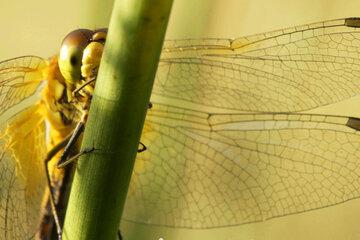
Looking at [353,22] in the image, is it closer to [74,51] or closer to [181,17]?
[181,17]

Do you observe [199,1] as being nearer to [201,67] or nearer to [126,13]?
[201,67]

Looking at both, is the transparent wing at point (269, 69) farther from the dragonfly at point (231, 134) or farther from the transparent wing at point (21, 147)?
the transparent wing at point (21, 147)

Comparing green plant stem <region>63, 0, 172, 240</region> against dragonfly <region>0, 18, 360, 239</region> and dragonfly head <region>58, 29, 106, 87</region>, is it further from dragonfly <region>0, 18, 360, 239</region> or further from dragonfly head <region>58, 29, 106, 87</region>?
dragonfly <region>0, 18, 360, 239</region>

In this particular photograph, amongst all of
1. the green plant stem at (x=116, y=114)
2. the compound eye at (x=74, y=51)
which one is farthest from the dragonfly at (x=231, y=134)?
the green plant stem at (x=116, y=114)

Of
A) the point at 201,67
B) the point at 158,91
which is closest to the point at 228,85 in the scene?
the point at 201,67

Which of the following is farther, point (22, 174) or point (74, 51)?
point (22, 174)

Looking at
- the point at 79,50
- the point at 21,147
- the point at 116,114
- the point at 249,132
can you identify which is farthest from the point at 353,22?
the point at 21,147

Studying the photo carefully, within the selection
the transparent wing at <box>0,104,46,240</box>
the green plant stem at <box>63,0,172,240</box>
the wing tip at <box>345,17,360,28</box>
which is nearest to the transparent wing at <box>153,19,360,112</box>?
the wing tip at <box>345,17,360,28</box>
